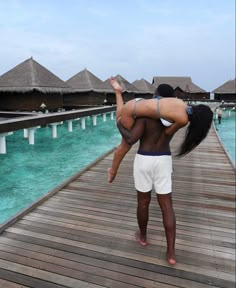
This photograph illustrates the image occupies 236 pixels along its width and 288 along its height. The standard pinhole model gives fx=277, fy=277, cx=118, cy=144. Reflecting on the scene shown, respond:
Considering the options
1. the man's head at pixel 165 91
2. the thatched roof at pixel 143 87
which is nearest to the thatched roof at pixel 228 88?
the thatched roof at pixel 143 87

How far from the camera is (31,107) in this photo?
17625 millimetres

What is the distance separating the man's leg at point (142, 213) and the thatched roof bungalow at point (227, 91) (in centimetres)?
3885

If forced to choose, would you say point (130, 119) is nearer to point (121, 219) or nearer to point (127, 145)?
point (127, 145)

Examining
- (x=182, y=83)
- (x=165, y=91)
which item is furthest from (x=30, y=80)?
(x=182, y=83)

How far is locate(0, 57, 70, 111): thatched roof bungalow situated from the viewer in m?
17.0

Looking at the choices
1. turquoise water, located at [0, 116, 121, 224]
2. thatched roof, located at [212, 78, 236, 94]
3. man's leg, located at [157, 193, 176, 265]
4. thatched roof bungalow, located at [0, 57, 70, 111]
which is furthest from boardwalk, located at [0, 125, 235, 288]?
thatched roof, located at [212, 78, 236, 94]

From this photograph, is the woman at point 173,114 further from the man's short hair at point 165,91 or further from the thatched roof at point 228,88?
the thatched roof at point 228,88

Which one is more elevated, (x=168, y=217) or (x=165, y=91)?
(x=165, y=91)

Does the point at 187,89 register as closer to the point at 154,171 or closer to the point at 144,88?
the point at 144,88

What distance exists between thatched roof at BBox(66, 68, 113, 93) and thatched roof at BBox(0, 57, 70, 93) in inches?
192

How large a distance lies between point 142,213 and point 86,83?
23113 mm

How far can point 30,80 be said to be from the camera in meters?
17.1

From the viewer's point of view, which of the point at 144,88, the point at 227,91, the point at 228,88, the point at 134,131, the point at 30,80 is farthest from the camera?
the point at 228,88

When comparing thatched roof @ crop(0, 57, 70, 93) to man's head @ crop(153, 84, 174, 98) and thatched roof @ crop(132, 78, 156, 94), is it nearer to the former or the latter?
man's head @ crop(153, 84, 174, 98)
